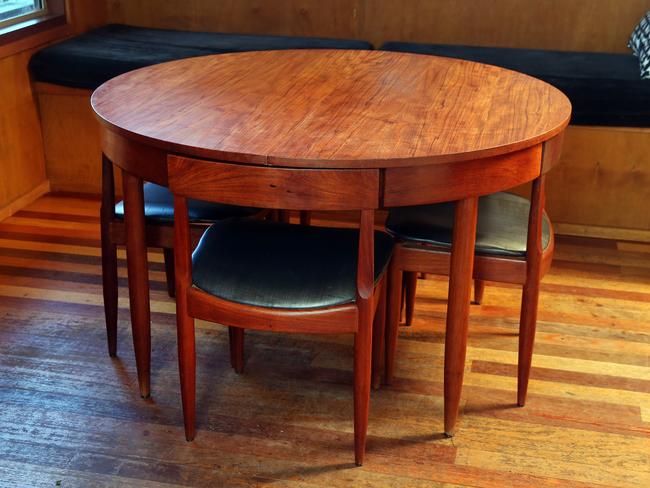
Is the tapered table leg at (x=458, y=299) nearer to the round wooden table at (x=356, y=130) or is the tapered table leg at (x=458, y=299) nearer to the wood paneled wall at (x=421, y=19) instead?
the round wooden table at (x=356, y=130)

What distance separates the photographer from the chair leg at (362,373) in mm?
1751

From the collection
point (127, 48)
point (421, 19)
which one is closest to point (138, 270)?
point (127, 48)

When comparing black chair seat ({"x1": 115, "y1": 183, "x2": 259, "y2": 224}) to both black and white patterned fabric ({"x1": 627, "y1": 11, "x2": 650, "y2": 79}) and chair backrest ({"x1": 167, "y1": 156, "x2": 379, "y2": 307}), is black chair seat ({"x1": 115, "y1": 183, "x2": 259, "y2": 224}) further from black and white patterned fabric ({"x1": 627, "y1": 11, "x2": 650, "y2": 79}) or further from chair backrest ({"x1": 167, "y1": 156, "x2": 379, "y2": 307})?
black and white patterned fabric ({"x1": 627, "y1": 11, "x2": 650, "y2": 79})

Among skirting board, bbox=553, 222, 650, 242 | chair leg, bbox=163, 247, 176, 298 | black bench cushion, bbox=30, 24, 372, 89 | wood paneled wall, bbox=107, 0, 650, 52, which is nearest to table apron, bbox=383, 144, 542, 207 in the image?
chair leg, bbox=163, 247, 176, 298

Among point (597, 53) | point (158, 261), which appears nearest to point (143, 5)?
point (158, 261)

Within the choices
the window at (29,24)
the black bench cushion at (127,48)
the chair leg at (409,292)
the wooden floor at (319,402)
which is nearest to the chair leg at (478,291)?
the wooden floor at (319,402)

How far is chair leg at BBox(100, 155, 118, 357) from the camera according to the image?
2.10 m

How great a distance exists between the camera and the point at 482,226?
203 cm

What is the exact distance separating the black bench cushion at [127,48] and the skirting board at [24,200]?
1.47ft

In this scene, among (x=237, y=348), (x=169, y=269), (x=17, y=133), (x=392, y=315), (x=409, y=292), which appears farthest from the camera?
(x=17, y=133)

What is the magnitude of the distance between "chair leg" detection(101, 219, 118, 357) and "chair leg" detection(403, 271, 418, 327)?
81 centimetres

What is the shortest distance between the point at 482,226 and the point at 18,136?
2.09 meters

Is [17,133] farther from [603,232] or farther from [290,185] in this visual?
[603,232]

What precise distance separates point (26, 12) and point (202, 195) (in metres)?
2.23
